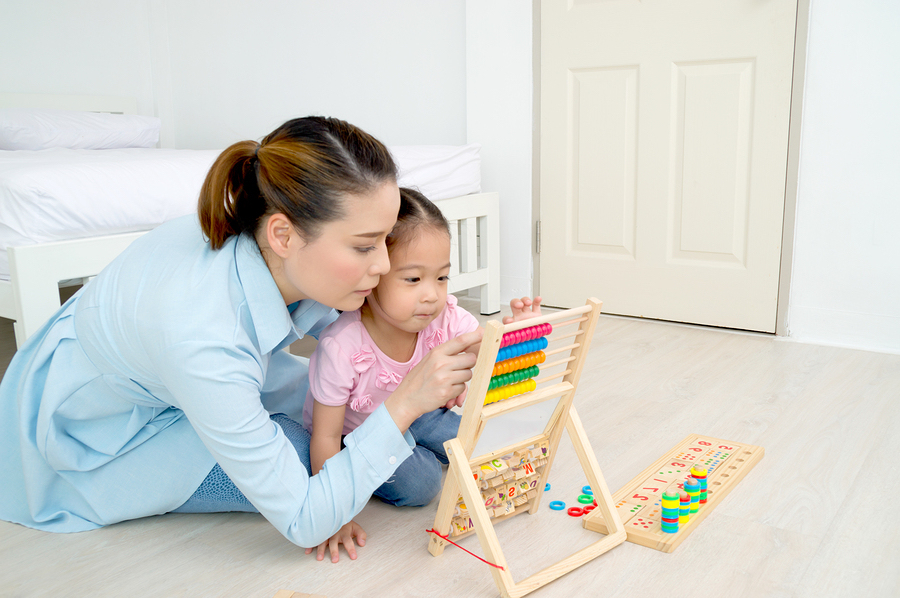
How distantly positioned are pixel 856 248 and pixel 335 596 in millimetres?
1933

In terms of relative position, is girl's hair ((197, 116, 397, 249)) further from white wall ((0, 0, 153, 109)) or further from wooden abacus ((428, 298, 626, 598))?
white wall ((0, 0, 153, 109))

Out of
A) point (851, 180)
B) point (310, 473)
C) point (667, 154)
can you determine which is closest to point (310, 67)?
point (667, 154)

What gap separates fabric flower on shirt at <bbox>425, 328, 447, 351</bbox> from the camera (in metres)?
1.38

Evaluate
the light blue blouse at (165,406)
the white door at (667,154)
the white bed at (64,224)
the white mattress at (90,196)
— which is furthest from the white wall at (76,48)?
the light blue blouse at (165,406)

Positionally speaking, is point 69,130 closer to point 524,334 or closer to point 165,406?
point 165,406

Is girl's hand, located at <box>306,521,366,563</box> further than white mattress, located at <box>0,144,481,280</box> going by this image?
No

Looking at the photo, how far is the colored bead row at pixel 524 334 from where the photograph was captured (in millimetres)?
1030

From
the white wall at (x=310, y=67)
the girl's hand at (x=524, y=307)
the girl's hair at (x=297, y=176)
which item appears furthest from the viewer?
the white wall at (x=310, y=67)

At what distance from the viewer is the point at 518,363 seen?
3.60ft

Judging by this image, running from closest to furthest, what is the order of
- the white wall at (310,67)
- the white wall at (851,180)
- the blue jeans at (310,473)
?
the blue jeans at (310,473) < the white wall at (851,180) < the white wall at (310,67)

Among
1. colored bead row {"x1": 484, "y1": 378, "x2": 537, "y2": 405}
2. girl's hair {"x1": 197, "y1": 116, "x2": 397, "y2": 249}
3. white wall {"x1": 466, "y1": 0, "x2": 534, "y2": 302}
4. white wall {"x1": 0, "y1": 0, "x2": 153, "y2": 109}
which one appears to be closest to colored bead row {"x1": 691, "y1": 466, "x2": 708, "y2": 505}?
colored bead row {"x1": 484, "y1": 378, "x2": 537, "y2": 405}

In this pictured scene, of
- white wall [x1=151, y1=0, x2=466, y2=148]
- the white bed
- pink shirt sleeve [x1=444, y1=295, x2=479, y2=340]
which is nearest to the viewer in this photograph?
pink shirt sleeve [x1=444, y1=295, x2=479, y2=340]

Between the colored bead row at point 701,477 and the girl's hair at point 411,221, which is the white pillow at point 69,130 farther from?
the colored bead row at point 701,477

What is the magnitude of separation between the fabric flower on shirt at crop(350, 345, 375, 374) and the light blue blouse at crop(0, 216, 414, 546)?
0.09 meters
